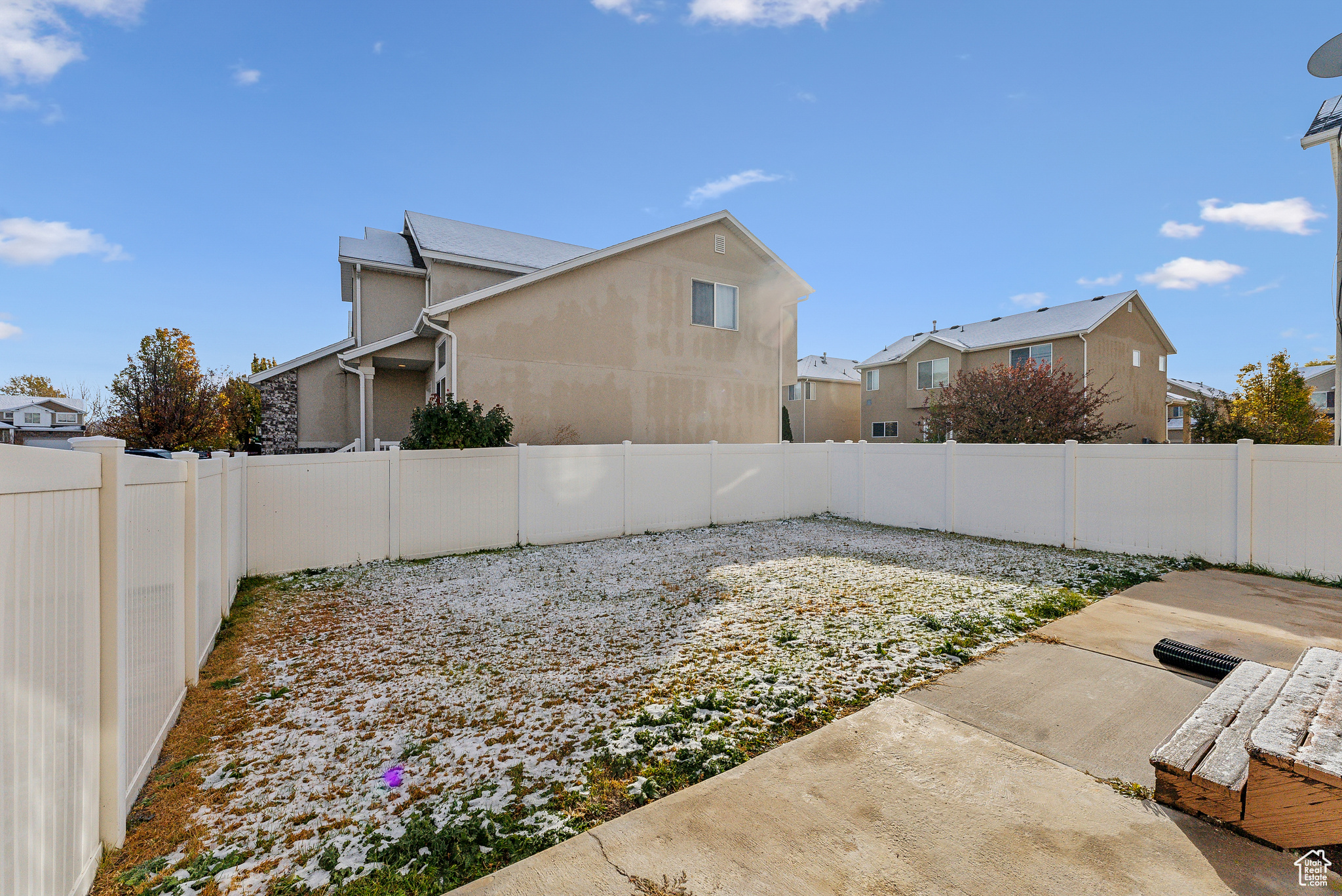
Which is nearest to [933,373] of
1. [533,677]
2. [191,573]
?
[533,677]

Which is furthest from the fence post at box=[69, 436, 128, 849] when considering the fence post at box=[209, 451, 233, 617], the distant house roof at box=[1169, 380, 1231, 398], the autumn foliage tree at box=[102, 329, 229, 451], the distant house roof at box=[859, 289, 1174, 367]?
the distant house roof at box=[1169, 380, 1231, 398]

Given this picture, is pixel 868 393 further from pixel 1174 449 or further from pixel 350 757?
pixel 350 757

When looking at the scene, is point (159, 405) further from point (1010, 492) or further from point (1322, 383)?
point (1322, 383)

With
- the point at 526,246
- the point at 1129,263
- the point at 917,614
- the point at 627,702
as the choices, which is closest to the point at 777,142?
the point at 526,246

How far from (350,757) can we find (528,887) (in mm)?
1555

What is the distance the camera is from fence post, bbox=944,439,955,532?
10125 millimetres

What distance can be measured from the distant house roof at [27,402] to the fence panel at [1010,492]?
51.0 m

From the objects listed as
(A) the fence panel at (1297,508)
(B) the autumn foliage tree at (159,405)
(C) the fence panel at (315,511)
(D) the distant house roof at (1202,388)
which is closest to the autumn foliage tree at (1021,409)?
(A) the fence panel at (1297,508)

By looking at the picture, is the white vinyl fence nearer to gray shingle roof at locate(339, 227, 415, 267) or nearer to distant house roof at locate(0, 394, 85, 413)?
gray shingle roof at locate(339, 227, 415, 267)

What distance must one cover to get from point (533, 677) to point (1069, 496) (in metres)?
8.61

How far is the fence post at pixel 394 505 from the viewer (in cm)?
793

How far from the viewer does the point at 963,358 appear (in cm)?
2397

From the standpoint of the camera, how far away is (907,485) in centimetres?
1088

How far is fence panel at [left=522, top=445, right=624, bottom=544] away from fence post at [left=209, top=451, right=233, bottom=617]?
13.1 ft
